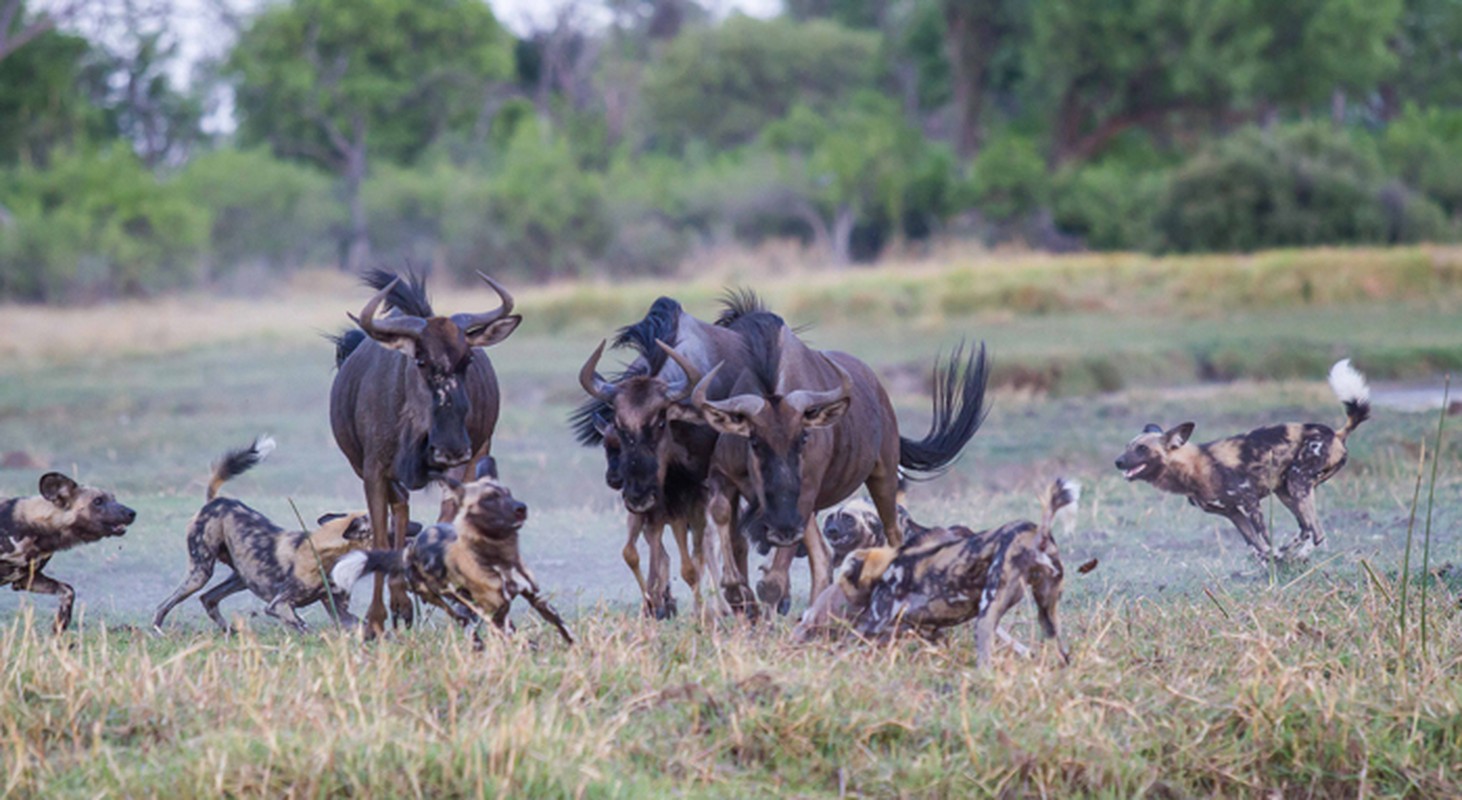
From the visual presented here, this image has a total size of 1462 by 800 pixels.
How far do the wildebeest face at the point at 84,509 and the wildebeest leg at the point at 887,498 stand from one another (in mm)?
3502

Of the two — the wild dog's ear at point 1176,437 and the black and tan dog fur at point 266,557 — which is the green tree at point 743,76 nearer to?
the wild dog's ear at point 1176,437

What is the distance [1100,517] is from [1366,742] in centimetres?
477

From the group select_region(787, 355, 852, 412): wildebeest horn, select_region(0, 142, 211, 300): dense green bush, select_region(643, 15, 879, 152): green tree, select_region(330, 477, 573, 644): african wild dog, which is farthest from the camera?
select_region(643, 15, 879, 152): green tree

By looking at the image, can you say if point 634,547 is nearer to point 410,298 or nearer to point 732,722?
point 410,298

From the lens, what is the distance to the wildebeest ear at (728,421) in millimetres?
7223

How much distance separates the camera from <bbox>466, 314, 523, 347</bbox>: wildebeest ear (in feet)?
25.9

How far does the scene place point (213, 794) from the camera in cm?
525

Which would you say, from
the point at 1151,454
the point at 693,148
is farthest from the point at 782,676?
the point at 693,148

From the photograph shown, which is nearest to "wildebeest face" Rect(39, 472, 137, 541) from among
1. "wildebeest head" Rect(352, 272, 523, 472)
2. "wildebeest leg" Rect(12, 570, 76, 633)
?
"wildebeest leg" Rect(12, 570, 76, 633)

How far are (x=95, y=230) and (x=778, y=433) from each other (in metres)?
28.8

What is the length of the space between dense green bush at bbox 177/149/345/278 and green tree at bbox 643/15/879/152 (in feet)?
45.2

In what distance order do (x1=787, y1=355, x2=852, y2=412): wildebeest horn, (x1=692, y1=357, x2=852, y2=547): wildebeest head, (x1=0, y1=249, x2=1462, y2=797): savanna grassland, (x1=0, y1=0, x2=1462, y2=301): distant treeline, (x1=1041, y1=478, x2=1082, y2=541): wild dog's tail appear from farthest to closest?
(x1=0, y1=0, x2=1462, y2=301): distant treeline, (x1=787, y1=355, x2=852, y2=412): wildebeest horn, (x1=692, y1=357, x2=852, y2=547): wildebeest head, (x1=1041, y1=478, x2=1082, y2=541): wild dog's tail, (x1=0, y1=249, x2=1462, y2=797): savanna grassland

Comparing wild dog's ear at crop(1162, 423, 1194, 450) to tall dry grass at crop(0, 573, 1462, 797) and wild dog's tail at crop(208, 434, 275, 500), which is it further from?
wild dog's tail at crop(208, 434, 275, 500)

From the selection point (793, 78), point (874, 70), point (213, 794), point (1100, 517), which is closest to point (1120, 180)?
point (874, 70)
